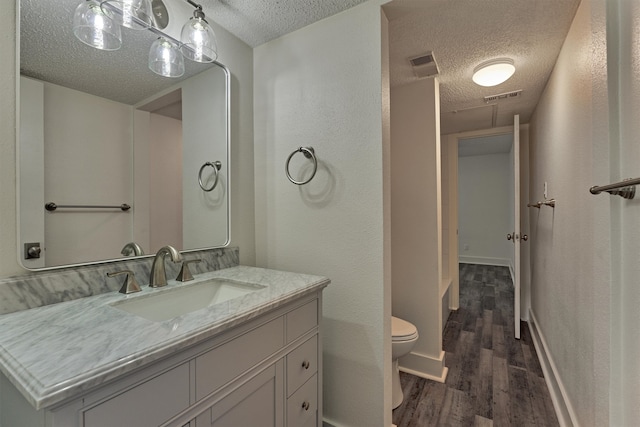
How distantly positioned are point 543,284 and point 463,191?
4.13 meters

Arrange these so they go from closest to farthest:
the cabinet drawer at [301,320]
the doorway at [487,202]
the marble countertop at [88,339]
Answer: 1. the marble countertop at [88,339]
2. the cabinet drawer at [301,320]
3. the doorway at [487,202]

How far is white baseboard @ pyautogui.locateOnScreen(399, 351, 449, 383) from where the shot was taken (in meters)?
2.02

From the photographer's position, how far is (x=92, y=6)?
988 mm

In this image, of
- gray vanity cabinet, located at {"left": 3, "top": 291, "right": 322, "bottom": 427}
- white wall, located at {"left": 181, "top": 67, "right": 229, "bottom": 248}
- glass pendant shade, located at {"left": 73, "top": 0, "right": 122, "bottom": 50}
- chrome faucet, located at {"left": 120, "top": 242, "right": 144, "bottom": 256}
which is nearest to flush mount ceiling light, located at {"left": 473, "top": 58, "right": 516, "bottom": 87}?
white wall, located at {"left": 181, "top": 67, "right": 229, "bottom": 248}

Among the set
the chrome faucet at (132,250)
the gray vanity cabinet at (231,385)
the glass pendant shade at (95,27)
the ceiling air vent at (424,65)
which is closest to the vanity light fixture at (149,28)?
the glass pendant shade at (95,27)

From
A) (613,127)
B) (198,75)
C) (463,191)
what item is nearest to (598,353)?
(613,127)

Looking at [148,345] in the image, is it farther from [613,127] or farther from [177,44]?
[613,127]

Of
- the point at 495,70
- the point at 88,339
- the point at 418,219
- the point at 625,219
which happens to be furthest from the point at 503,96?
the point at 88,339

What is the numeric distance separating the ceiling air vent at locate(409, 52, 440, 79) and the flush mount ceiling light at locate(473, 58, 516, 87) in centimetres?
29

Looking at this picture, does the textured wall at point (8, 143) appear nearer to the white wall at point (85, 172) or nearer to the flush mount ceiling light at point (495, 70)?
the white wall at point (85, 172)

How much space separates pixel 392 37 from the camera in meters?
1.62

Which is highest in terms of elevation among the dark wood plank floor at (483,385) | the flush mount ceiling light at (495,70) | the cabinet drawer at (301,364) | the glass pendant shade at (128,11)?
the flush mount ceiling light at (495,70)

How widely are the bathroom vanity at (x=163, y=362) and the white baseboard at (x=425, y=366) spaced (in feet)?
4.05

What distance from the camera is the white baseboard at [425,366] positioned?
202 centimetres
